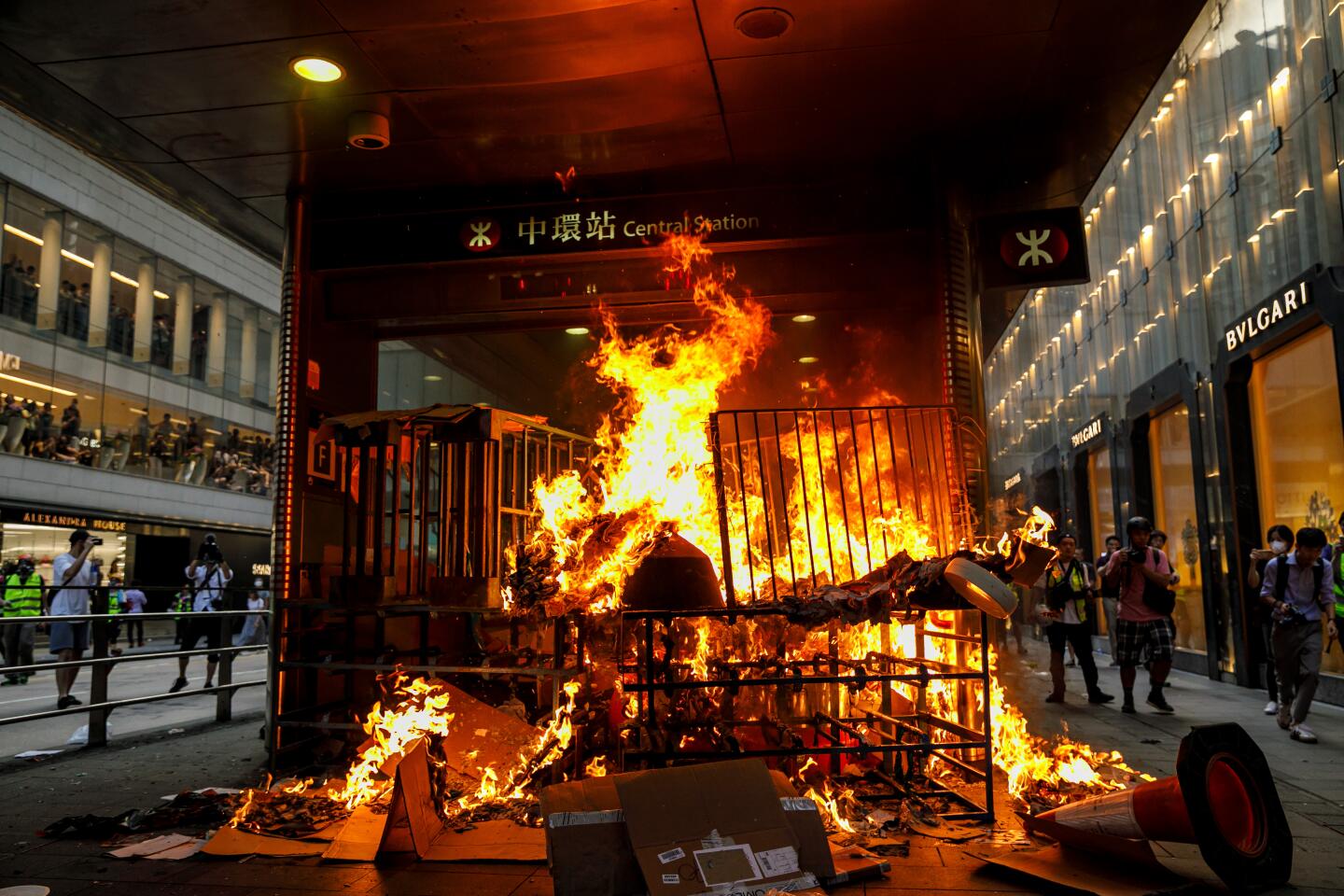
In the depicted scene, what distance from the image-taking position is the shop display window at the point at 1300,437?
35.3 feet

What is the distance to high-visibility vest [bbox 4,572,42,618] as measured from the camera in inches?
543

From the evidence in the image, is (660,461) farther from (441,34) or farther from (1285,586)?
(1285,586)

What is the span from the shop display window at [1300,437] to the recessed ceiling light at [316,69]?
412 inches

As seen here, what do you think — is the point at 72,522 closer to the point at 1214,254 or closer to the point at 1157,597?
the point at 1157,597

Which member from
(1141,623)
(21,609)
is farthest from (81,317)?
(1141,623)

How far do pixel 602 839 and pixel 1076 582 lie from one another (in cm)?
870

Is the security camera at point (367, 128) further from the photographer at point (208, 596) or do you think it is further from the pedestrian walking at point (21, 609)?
the pedestrian walking at point (21, 609)

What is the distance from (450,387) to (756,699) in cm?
1042

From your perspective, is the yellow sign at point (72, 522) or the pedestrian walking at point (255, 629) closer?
the pedestrian walking at point (255, 629)

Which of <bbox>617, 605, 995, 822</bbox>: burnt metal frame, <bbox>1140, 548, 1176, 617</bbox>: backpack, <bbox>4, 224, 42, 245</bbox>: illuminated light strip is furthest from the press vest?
<bbox>4, 224, 42, 245</bbox>: illuminated light strip

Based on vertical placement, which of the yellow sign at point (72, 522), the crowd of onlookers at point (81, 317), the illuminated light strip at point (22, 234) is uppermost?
the illuminated light strip at point (22, 234)

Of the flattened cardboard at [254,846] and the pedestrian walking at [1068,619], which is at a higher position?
the pedestrian walking at [1068,619]

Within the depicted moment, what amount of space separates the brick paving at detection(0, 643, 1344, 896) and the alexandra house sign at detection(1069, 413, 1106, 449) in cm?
1045

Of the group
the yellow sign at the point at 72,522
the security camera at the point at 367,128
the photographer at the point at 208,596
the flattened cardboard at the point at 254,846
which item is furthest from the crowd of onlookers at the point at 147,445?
the flattened cardboard at the point at 254,846
